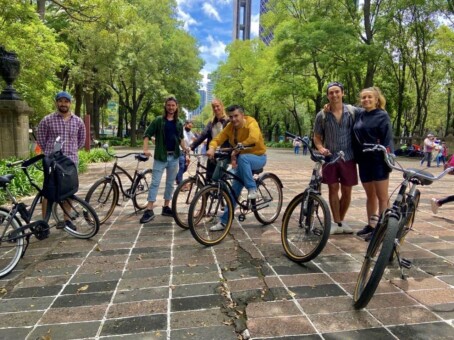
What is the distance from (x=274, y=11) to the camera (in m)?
31.3

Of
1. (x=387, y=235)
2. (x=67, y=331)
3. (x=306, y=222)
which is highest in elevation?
(x=387, y=235)

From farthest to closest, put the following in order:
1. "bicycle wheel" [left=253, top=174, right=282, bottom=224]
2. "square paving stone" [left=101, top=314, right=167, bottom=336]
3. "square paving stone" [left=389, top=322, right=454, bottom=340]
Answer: "bicycle wheel" [left=253, top=174, right=282, bottom=224], "square paving stone" [left=101, top=314, right=167, bottom=336], "square paving stone" [left=389, top=322, right=454, bottom=340]

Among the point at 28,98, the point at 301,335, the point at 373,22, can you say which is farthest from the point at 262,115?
the point at 301,335

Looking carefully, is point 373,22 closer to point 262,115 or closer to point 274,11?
point 274,11

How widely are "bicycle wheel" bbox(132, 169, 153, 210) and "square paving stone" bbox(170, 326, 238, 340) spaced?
3.64 m

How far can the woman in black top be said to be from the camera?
4418 millimetres

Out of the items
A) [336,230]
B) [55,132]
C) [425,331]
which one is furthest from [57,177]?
[425,331]

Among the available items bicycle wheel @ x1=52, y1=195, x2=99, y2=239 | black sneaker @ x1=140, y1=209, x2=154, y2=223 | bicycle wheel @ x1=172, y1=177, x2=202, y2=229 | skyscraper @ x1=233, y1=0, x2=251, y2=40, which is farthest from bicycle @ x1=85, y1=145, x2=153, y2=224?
skyscraper @ x1=233, y1=0, x2=251, y2=40

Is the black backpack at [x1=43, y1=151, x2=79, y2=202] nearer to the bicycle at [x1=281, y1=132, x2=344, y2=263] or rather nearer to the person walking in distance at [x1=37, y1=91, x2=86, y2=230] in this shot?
the person walking in distance at [x1=37, y1=91, x2=86, y2=230]

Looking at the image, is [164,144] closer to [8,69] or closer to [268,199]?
[268,199]

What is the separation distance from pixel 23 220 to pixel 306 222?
2.89m

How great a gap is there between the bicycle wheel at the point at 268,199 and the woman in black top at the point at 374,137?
140 centimetres

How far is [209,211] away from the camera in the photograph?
4734 millimetres

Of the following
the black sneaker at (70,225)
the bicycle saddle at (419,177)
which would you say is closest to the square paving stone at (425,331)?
the bicycle saddle at (419,177)
